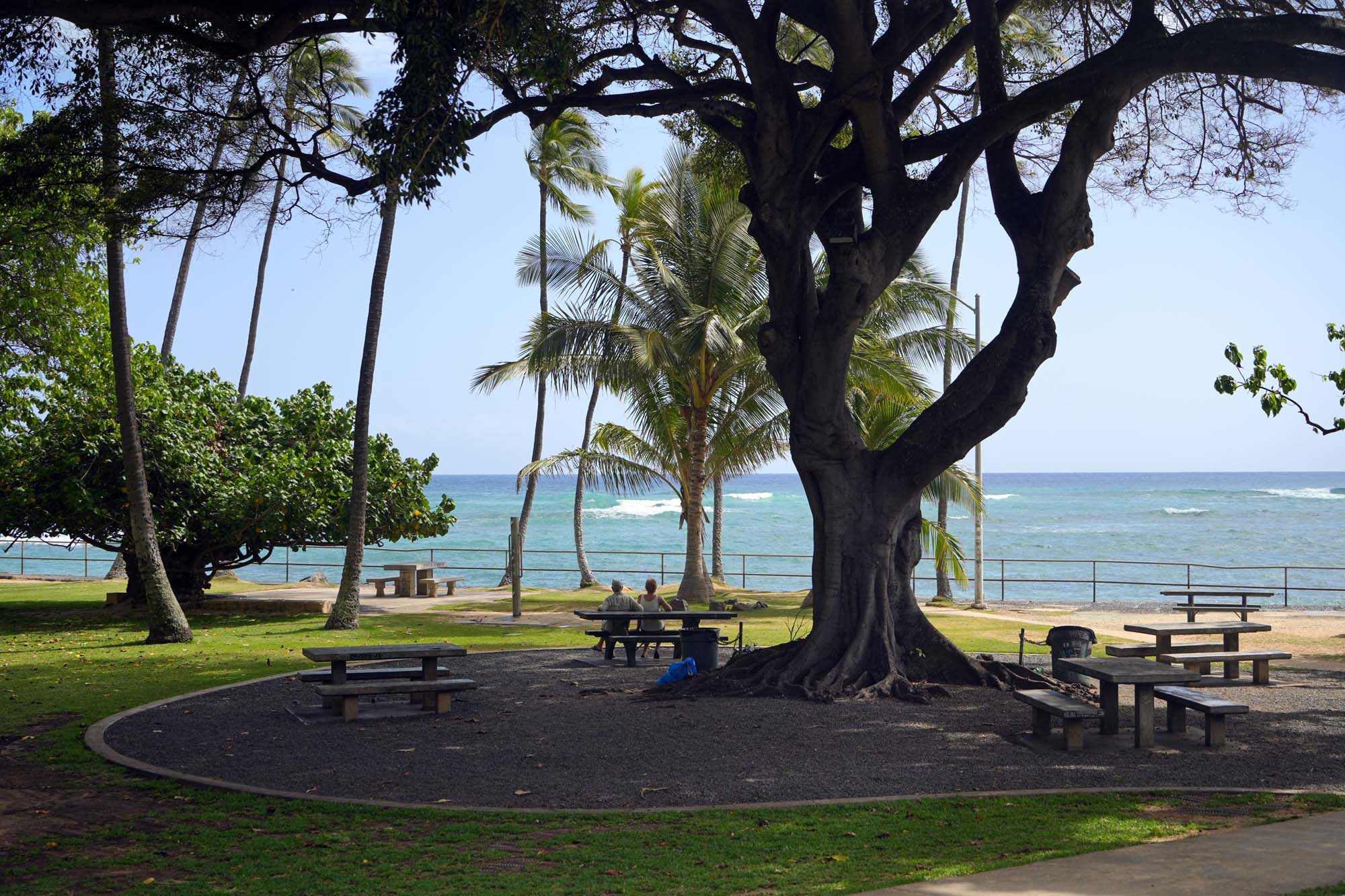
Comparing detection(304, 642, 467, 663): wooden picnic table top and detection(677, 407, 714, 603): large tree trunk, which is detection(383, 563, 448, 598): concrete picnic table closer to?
detection(677, 407, 714, 603): large tree trunk

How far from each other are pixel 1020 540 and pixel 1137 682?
206ft

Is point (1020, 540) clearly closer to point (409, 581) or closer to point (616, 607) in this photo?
point (409, 581)

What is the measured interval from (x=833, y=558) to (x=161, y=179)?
7900 millimetres

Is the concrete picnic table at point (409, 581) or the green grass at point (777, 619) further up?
the concrete picnic table at point (409, 581)

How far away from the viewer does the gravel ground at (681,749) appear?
719 centimetres

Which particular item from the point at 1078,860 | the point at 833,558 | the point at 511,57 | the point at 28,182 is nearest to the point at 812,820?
the point at 1078,860

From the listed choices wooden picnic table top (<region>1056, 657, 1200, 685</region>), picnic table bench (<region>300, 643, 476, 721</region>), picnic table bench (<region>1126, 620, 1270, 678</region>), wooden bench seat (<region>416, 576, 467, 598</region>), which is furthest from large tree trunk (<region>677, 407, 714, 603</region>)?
wooden picnic table top (<region>1056, 657, 1200, 685</region>)

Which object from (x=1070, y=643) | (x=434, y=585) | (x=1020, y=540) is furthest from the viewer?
(x=1020, y=540)

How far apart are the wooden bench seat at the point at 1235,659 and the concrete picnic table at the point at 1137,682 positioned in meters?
3.12

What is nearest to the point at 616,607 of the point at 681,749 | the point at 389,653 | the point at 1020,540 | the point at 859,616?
the point at 859,616

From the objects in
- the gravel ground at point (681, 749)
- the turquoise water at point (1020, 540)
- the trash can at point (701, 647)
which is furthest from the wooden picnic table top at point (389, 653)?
the turquoise water at point (1020, 540)

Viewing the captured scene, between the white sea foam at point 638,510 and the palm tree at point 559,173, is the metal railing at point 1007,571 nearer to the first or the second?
the palm tree at point 559,173

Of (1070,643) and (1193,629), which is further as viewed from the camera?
(1193,629)

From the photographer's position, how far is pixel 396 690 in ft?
32.0
